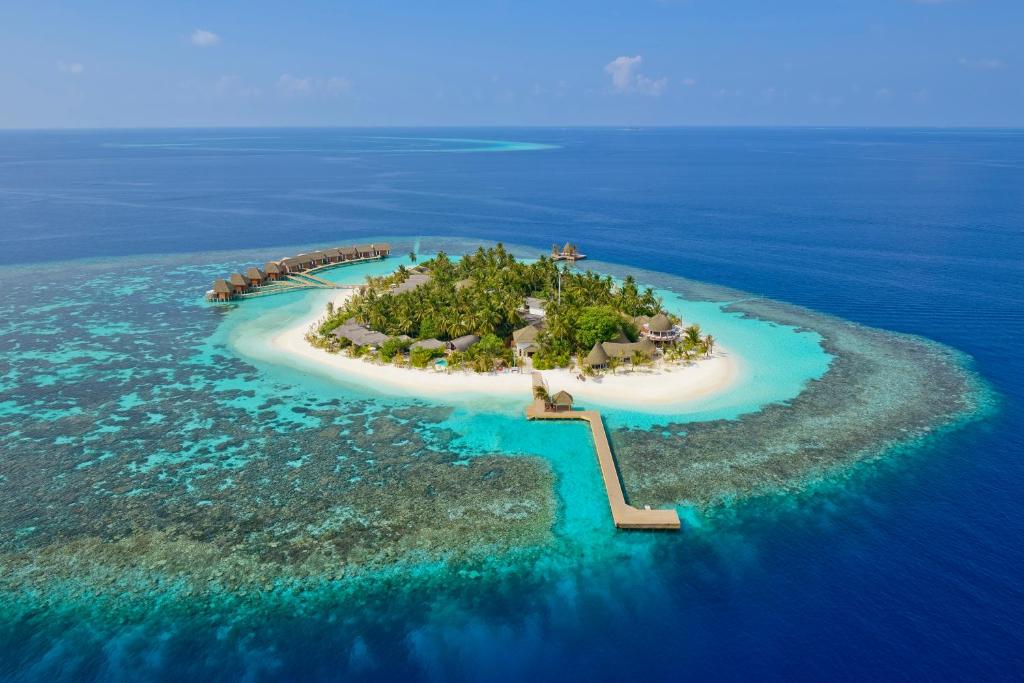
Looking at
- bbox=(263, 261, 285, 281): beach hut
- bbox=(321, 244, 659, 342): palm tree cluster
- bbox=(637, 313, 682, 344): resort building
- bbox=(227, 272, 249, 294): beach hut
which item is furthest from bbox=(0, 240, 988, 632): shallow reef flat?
bbox=(263, 261, 285, 281): beach hut

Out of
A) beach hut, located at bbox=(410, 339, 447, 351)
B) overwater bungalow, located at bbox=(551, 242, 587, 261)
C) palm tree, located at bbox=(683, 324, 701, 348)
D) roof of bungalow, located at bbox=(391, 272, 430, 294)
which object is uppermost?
palm tree, located at bbox=(683, 324, 701, 348)

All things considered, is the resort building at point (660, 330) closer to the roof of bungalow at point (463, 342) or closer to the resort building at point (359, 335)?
the roof of bungalow at point (463, 342)

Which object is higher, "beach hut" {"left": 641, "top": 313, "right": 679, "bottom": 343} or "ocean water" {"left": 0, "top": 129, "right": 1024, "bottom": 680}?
"beach hut" {"left": 641, "top": 313, "right": 679, "bottom": 343}

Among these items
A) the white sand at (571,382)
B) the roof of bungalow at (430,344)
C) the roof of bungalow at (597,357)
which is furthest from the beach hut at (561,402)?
the roof of bungalow at (430,344)

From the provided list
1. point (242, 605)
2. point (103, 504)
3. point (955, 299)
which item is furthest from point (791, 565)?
point (955, 299)

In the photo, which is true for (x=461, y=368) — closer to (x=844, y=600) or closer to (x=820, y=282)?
(x=844, y=600)

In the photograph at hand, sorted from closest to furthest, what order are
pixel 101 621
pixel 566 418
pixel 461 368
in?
pixel 101 621 → pixel 566 418 → pixel 461 368

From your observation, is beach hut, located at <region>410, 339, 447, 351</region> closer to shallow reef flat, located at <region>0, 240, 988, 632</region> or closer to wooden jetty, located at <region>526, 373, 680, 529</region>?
shallow reef flat, located at <region>0, 240, 988, 632</region>
